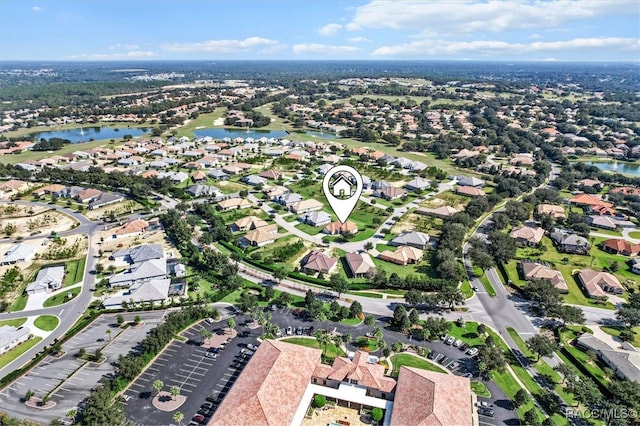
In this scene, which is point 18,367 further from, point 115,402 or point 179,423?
point 179,423

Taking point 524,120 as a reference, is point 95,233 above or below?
below

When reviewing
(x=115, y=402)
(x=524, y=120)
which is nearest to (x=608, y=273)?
(x=115, y=402)

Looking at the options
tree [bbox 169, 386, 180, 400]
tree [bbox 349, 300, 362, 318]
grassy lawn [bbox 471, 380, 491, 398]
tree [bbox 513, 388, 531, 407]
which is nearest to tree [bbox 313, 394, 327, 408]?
tree [bbox 169, 386, 180, 400]

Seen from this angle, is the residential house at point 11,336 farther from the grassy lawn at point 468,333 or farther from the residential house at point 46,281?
the grassy lawn at point 468,333

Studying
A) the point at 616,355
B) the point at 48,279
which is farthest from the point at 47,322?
the point at 616,355

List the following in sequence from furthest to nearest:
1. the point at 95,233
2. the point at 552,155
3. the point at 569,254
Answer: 1. the point at 552,155
2. the point at 95,233
3. the point at 569,254

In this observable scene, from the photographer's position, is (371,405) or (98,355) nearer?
(371,405)

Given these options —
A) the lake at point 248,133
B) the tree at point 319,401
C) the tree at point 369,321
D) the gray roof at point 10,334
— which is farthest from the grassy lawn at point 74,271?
the lake at point 248,133
